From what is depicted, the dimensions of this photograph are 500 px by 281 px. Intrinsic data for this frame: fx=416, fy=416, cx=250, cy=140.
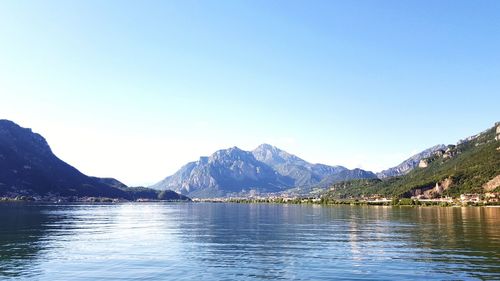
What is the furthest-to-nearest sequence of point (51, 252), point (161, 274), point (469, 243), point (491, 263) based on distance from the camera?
point (469, 243)
point (51, 252)
point (491, 263)
point (161, 274)

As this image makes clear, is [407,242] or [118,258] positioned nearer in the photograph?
[118,258]

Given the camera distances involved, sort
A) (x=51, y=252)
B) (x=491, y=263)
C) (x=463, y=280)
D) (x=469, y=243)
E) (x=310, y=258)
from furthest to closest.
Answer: (x=469, y=243) → (x=51, y=252) → (x=310, y=258) → (x=491, y=263) → (x=463, y=280)

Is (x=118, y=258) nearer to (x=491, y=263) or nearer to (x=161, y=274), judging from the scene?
(x=161, y=274)

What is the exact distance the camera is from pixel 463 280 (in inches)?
1702

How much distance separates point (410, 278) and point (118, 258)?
130 feet

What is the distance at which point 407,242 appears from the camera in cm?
7612

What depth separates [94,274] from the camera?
4922 cm

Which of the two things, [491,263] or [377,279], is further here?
[491,263]

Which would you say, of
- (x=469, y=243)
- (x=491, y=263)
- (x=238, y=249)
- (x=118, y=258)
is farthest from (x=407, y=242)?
(x=118, y=258)

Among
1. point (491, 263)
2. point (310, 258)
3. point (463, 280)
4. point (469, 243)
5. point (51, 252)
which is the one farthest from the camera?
point (469, 243)

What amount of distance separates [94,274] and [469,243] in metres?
60.8

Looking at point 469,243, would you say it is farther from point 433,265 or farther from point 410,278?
point 410,278

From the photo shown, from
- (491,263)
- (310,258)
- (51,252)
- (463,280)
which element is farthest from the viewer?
(51,252)

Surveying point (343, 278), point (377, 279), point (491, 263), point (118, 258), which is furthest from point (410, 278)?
point (118, 258)
